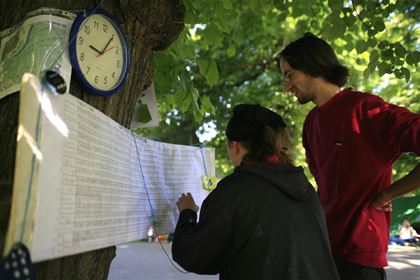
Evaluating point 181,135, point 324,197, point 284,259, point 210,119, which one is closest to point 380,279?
point 324,197

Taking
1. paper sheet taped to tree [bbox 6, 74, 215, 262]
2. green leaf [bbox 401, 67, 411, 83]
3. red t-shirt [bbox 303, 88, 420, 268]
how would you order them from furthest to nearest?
green leaf [bbox 401, 67, 411, 83]
red t-shirt [bbox 303, 88, 420, 268]
paper sheet taped to tree [bbox 6, 74, 215, 262]

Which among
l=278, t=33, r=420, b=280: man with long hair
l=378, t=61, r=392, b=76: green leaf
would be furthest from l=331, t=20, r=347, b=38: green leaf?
l=278, t=33, r=420, b=280: man with long hair

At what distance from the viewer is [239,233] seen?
1.71m

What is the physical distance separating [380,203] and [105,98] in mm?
1348

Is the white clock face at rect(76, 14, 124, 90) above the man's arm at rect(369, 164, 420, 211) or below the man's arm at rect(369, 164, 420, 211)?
above

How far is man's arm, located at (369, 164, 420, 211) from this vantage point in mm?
1941

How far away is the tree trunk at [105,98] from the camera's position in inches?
58.7

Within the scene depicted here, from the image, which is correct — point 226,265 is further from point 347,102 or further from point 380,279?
point 347,102

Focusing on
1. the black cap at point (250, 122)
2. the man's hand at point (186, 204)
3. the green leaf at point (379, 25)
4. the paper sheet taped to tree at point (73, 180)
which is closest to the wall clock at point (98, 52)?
the paper sheet taped to tree at point (73, 180)

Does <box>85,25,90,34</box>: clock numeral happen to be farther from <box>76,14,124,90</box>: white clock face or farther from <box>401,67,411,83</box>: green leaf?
<box>401,67,411,83</box>: green leaf

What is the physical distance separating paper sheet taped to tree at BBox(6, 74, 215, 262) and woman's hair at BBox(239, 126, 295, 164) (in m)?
0.53

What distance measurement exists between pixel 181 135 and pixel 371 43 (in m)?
8.74

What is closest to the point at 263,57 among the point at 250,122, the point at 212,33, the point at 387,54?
the point at 387,54

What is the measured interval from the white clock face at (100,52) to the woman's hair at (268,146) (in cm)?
65
